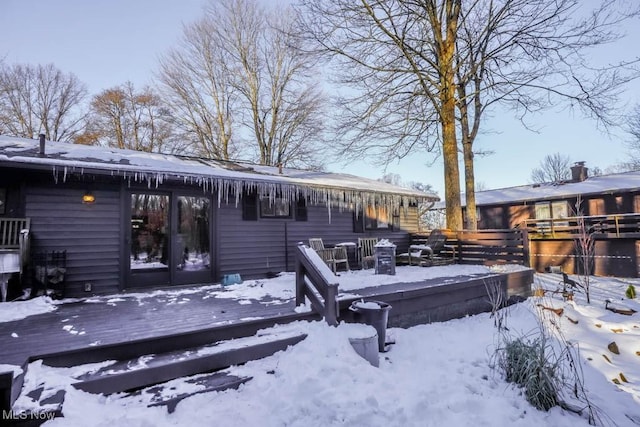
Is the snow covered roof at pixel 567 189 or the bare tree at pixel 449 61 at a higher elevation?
the bare tree at pixel 449 61

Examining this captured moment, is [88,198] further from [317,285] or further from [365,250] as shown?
[365,250]

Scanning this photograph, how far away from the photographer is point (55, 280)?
14.8 feet

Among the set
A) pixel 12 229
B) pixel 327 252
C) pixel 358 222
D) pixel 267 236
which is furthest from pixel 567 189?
pixel 12 229

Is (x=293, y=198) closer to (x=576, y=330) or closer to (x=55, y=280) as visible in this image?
(x=55, y=280)

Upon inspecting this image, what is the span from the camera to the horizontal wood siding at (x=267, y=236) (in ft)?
20.9

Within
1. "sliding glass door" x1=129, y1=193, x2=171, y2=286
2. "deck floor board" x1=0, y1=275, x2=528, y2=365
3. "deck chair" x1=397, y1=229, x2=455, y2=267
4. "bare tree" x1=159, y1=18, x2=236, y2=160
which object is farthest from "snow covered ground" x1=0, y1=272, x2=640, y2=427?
"bare tree" x1=159, y1=18, x2=236, y2=160

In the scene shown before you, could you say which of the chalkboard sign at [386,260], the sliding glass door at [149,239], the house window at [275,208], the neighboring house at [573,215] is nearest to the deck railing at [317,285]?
the chalkboard sign at [386,260]

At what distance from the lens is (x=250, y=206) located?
266 inches

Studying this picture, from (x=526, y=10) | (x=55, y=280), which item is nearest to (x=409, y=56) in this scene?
(x=526, y=10)

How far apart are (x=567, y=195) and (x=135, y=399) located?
1641cm

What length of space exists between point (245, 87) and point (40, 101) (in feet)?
32.2

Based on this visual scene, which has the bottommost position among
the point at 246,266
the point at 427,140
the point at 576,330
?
the point at 576,330

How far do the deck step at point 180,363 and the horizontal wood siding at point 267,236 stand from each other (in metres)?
3.48

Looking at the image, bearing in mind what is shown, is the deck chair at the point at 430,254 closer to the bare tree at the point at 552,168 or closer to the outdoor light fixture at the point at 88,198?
the outdoor light fixture at the point at 88,198
